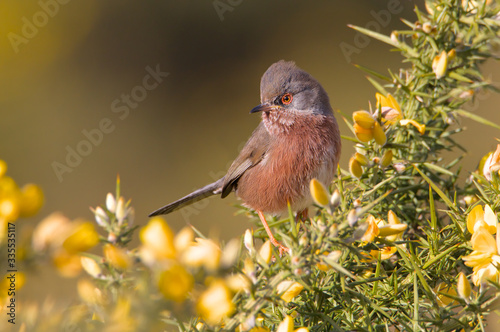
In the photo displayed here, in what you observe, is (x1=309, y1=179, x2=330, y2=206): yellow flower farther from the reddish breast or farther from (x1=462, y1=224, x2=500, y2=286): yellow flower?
the reddish breast

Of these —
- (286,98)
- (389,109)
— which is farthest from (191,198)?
(389,109)

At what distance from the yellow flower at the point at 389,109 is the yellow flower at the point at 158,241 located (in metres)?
1.33

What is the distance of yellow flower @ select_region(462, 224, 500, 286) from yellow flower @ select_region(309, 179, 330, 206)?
54 centimetres

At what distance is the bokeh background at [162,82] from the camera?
18.2 ft

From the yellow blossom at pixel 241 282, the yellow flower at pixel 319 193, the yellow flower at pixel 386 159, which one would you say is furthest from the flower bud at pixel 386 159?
the yellow blossom at pixel 241 282

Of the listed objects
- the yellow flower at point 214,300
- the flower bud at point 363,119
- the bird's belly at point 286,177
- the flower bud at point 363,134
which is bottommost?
the bird's belly at point 286,177

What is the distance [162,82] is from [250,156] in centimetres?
249

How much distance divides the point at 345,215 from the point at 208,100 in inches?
203

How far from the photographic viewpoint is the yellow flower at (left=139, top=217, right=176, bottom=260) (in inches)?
34.7

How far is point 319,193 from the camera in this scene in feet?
3.84

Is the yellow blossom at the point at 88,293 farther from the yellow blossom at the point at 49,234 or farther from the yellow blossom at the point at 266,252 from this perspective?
the yellow blossom at the point at 266,252

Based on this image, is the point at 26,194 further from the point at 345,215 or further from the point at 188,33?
the point at 188,33

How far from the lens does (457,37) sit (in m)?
2.27

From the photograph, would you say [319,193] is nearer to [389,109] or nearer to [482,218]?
[482,218]
